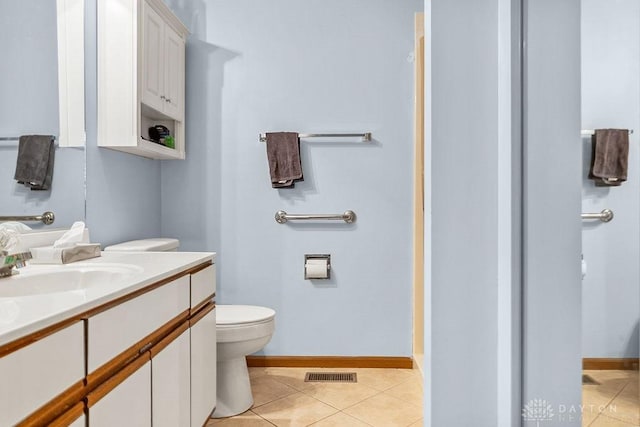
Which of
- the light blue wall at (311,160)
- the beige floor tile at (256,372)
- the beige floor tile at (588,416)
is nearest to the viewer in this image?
the beige floor tile at (588,416)

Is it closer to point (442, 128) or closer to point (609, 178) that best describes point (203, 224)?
point (442, 128)

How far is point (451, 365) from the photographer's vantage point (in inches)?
45.8

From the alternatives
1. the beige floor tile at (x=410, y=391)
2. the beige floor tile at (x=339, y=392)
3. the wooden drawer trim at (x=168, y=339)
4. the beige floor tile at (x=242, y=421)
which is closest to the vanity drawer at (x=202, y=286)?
the wooden drawer trim at (x=168, y=339)

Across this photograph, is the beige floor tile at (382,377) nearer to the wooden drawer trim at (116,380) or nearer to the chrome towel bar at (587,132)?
the wooden drawer trim at (116,380)

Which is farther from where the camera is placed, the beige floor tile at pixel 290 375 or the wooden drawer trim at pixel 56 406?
the beige floor tile at pixel 290 375

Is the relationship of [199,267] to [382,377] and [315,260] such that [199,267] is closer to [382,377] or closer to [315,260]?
[315,260]

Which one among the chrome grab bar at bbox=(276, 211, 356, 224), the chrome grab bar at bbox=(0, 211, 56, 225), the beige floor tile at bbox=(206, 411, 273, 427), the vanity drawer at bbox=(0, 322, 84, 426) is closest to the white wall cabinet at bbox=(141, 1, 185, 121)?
the chrome grab bar at bbox=(0, 211, 56, 225)

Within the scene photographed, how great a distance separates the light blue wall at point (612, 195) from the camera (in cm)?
79

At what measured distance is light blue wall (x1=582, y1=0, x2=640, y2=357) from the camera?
0.79 metres

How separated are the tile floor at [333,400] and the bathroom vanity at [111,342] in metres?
0.35

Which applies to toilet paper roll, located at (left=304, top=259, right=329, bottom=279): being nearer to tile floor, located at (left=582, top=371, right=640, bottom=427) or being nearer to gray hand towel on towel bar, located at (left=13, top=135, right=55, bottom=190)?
gray hand towel on towel bar, located at (left=13, top=135, right=55, bottom=190)

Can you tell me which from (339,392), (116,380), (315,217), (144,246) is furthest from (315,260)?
(116,380)

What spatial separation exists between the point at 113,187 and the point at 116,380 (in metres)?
1.30


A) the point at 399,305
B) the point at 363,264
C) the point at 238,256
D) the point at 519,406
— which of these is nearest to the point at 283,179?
the point at 238,256
